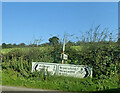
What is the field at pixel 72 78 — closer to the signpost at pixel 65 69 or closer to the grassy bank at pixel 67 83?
the grassy bank at pixel 67 83

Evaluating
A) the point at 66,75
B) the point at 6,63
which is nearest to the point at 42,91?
the point at 66,75

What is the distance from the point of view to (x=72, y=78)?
6.83m

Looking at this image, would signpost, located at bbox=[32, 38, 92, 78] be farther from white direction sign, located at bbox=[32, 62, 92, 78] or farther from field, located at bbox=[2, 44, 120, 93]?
field, located at bbox=[2, 44, 120, 93]

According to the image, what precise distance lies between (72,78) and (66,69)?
662 millimetres

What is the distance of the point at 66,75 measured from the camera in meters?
7.23

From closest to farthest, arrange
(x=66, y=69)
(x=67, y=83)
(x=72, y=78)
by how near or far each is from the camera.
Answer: (x=67, y=83)
(x=72, y=78)
(x=66, y=69)

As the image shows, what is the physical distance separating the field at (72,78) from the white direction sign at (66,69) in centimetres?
32

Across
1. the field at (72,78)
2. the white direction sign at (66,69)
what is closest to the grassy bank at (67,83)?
the field at (72,78)

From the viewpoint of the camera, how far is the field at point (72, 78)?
5859mm

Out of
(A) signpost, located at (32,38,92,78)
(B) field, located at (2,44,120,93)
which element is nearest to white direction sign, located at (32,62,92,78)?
(A) signpost, located at (32,38,92,78)

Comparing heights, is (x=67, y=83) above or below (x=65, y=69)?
below

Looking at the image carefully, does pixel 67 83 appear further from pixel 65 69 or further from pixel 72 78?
pixel 65 69

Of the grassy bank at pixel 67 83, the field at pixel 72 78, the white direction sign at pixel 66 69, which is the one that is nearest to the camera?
the grassy bank at pixel 67 83

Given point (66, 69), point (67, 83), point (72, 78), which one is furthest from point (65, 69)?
point (67, 83)
